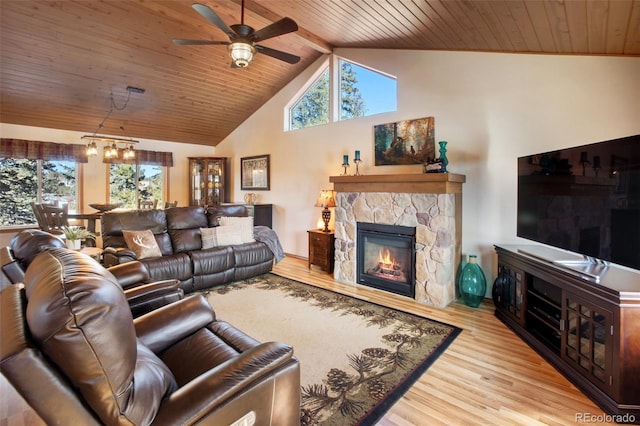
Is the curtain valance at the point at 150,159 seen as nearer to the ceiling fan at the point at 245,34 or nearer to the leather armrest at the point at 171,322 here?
the ceiling fan at the point at 245,34

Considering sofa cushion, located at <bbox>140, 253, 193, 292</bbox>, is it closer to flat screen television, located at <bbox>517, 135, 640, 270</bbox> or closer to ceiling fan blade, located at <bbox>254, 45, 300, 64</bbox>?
ceiling fan blade, located at <bbox>254, 45, 300, 64</bbox>

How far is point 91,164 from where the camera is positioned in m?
6.27

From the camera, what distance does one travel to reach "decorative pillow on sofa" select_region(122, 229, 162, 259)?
3.79 m

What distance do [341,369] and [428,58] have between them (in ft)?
12.9

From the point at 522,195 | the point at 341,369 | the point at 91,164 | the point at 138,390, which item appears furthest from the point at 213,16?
the point at 91,164

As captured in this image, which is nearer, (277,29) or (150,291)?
(150,291)

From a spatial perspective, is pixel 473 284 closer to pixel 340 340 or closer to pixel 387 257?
pixel 387 257

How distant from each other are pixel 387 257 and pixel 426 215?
2.67ft

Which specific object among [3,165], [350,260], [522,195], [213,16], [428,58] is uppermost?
[428,58]

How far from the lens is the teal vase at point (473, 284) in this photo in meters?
3.52

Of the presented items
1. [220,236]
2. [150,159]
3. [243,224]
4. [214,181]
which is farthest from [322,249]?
[150,159]

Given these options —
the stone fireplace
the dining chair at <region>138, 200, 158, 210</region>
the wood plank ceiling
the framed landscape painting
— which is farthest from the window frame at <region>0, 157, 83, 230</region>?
the framed landscape painting

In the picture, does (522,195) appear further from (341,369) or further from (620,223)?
(341,369)

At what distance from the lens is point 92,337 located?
2.84 ft
